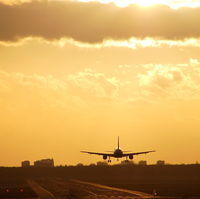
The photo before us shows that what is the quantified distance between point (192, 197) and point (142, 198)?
27.9ft

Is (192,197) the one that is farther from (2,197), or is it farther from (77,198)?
(2,197)

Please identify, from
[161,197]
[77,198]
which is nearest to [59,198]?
[77,198]

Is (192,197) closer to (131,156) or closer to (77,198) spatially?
(77,198)

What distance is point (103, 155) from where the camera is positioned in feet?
573

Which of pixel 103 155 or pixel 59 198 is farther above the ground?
pixel 103 155

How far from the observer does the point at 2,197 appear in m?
112

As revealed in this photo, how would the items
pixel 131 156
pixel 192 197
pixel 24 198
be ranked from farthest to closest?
pixel 131 156, pixel 24 198, pixel 192 197

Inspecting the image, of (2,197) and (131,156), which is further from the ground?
(131,156)

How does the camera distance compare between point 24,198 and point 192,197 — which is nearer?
point 192,197

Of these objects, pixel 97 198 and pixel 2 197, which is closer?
pixel 97 198

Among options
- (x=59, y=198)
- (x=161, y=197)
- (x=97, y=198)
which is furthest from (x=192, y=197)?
(x=59, y=198)

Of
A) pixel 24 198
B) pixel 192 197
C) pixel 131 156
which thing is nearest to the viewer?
pixel 192 197

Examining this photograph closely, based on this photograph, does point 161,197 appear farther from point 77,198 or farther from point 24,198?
point 24,198

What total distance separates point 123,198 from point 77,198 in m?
7.95
